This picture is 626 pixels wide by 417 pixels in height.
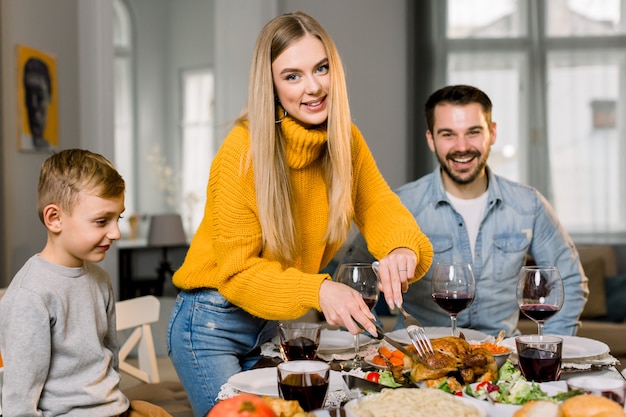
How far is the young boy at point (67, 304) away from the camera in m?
1.52

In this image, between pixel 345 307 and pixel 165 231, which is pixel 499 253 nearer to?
pixel 345 307

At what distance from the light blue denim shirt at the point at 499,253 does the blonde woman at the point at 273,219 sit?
23.1 inches

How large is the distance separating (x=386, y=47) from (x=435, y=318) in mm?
4420

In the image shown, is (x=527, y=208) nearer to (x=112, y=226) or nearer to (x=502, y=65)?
(x=112, y=226)

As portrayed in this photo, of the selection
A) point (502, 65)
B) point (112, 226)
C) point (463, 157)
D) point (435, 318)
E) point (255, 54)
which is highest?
point (502, 65)

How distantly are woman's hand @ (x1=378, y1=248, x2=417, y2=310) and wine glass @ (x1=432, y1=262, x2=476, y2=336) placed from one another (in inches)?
2.9

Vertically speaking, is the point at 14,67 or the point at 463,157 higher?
the point at 14,67

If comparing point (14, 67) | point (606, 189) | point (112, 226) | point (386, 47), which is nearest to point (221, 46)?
point (386, 47)

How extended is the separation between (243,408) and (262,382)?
0.44m

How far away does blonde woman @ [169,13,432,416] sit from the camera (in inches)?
68.2

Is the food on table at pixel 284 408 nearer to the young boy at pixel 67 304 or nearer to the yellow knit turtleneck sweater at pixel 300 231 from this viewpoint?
the yellow knit turtleneck sweater at pixel 300 231

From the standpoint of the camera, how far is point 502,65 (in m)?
→ 6.83


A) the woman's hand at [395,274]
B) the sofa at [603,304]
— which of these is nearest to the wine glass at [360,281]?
the woman's hand at [395,274]

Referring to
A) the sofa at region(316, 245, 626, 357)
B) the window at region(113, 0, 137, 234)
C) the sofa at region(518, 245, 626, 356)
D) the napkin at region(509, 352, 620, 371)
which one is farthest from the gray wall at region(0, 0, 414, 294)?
the napkin at region(509, 352, 620, 371)
